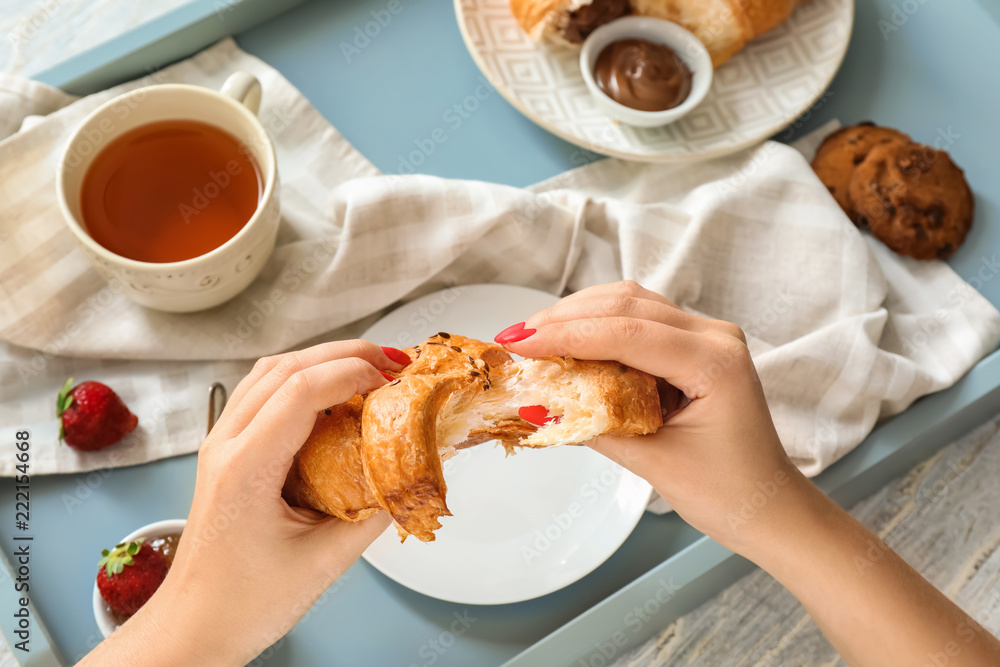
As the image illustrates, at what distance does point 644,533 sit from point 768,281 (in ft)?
2.07

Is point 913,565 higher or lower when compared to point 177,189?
lower

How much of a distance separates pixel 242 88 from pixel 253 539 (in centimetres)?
95

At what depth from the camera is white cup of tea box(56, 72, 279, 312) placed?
4.72 feet

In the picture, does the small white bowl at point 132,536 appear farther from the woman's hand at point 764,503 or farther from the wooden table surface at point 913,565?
the wooden table surface at point 913,565

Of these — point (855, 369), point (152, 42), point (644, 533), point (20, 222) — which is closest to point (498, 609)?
point (644, 533)

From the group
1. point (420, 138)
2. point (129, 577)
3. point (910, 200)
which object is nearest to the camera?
point (129, 577)

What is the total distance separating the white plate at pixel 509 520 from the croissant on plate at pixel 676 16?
2.31 ft

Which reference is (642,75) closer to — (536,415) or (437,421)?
(536,415)

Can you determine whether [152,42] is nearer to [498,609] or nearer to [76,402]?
[76,402]

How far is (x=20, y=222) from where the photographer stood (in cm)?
162

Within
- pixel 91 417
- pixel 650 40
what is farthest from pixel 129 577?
pixel 650 40

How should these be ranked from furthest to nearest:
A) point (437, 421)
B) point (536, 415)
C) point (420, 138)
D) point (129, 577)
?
point (420, 138)
point (129, 577)
point (536, 415)
point (437, 421)

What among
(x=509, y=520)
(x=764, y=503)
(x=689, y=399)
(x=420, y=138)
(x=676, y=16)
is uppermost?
(x=676, y=16)

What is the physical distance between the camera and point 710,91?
6.19 ft
